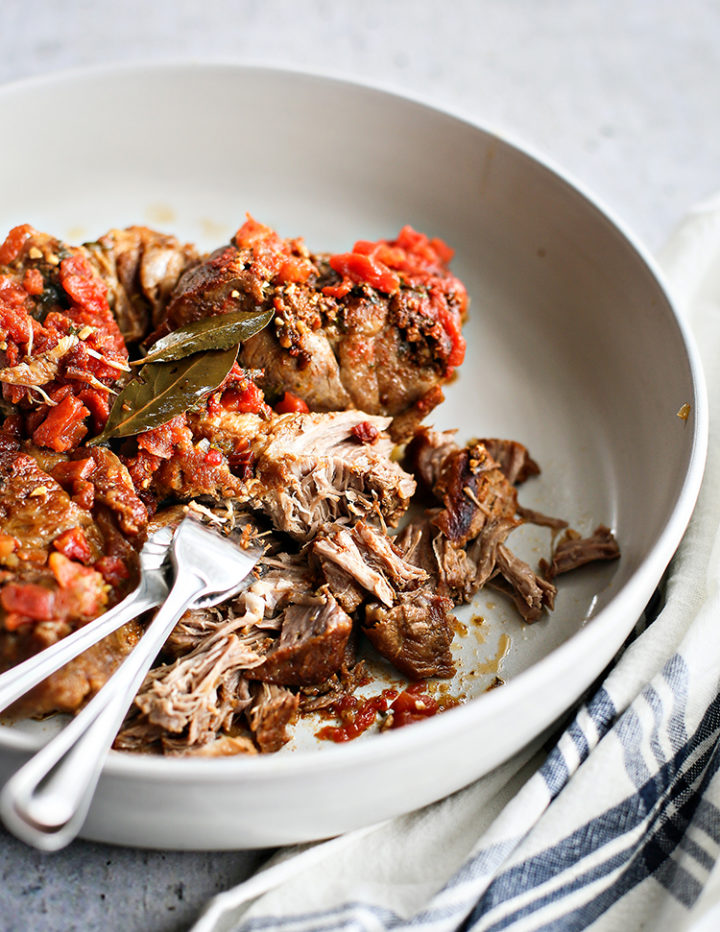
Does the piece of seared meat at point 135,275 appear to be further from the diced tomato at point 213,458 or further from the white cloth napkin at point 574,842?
the white cloth napkin at point 574,842

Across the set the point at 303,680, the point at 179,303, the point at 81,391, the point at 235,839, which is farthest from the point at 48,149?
the point at 235,839

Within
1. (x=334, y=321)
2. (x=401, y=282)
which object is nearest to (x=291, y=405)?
(x=334, y=321)

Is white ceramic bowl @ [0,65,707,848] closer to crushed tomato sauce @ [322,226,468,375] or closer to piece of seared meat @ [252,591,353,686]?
piece of seared meat @ [252,591,353,686]

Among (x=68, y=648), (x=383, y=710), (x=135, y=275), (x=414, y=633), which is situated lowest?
Result: (x=383, y=710)

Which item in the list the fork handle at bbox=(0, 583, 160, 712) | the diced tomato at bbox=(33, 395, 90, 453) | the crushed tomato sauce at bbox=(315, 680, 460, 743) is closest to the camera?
the fork handle at bbox=(0, 583, 160, 712)

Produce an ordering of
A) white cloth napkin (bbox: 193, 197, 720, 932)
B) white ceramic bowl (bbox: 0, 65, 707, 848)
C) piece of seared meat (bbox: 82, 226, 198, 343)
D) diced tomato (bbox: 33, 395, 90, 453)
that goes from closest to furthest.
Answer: white cloth napkin (bbox: 193, 197, 720, 932) → white ceramic bowl (bbox: 0, 65, 707, 848) → diced tomato (bbox: 33, 395, 90, 453) → piece of seared meat (bbox: 82, 226, 198, 343)

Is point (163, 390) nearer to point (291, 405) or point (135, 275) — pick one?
point (291, 405)

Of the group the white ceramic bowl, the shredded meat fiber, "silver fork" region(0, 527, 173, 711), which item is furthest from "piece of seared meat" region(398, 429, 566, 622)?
"silver fork" region(0, 527, 173, 711)
